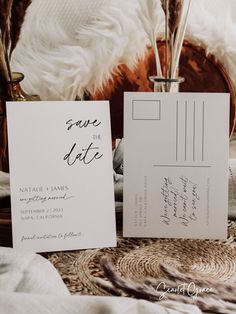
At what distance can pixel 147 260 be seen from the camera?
90 centimetres

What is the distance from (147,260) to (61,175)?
0.23 metres

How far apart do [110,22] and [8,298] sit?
1.97 ft

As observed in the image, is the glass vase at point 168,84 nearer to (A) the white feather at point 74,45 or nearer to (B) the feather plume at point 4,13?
(A) the white feather at point 74,45

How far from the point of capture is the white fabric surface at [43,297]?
64 cm

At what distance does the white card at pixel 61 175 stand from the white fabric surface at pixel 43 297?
0.09 metres

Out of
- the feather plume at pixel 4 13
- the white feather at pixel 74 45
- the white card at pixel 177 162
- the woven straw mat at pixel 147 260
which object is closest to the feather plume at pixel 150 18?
the white feather at pixel 74 45

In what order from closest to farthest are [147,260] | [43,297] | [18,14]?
1. [43,297]
2. [147,260]
3. [18,14]

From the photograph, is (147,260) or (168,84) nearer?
(147,260)

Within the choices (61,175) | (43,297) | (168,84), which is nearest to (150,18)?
(168,84)

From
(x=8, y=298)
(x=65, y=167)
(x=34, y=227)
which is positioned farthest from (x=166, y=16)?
(x=8, y=298)

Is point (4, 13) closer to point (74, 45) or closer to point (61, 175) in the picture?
point (74, 45)

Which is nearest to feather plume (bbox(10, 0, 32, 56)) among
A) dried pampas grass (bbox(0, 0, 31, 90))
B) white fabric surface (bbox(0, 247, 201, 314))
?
dried pampas grass (bbox(0, 0, 31, 90))

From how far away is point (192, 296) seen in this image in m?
0.78

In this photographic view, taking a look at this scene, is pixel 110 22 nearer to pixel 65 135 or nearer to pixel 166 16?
pixel 166 16
